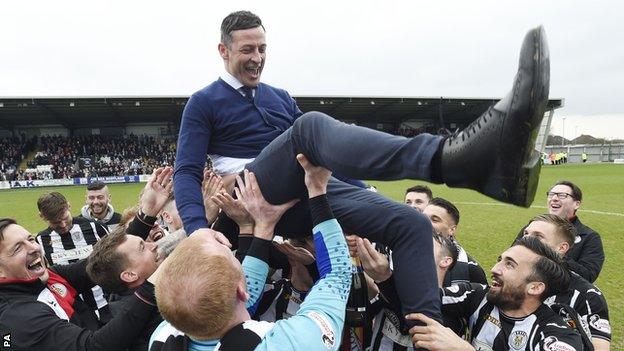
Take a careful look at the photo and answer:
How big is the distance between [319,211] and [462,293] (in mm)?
1200

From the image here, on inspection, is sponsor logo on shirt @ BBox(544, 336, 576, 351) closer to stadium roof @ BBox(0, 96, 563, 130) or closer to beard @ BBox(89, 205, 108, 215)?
beard @ BBox(89, 205, 108, 215)

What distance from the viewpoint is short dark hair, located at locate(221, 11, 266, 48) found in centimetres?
234

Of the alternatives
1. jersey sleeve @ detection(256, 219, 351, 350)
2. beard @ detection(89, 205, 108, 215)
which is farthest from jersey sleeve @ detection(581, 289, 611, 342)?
beard @ detection(89, 205, 108, 215)

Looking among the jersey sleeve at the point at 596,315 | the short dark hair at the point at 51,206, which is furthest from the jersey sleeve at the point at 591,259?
the short dark hair at the point at 51,206

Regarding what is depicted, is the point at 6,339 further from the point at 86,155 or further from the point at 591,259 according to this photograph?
the point at 86,155

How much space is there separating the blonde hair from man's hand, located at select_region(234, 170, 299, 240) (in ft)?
1.62

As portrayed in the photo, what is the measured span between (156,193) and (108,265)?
651 mm

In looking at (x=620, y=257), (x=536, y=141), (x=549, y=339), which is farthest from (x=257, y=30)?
(x=620, y=257)

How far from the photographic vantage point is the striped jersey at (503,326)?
7.14ft

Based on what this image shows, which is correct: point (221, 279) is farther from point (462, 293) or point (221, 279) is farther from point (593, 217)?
point (593, 217)

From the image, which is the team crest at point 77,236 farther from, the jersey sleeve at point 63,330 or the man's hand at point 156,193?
the jersey sleeve at point 63,330

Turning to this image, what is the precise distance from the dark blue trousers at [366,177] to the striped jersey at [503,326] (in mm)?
630

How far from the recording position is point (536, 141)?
1496mm

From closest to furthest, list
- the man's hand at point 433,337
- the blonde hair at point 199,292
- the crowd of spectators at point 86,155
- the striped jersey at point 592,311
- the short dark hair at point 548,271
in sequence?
the blonde hair at point 199,292
the man's hand at point 433,337
the short dark hair at point 548,271
the striped jersey at point 592,311
the crowd of spectators at point 86,155
